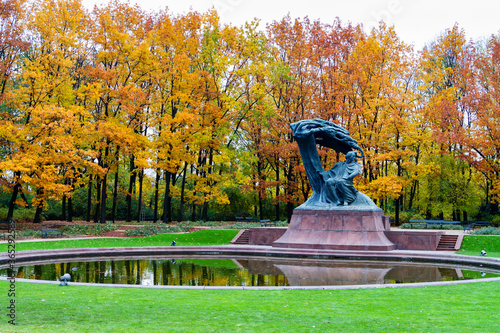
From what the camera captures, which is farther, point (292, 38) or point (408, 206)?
point (408, 206)

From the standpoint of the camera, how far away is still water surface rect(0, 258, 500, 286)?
12.9 m

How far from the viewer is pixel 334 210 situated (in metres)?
21.7

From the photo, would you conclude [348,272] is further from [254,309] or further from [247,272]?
[254,309]

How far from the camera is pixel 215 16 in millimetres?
35438

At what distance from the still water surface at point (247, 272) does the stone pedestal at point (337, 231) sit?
9.08ft

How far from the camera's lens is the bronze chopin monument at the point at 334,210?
20766mm

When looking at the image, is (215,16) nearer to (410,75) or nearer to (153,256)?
(410,75)

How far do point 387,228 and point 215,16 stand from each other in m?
21.6

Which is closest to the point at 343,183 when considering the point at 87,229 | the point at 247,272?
the point at 247,272

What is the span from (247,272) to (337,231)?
7.87 meters

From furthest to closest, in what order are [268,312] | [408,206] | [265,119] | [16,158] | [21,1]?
[408,206] < [265,119] < [21,1] < [16,158] < [268,312]

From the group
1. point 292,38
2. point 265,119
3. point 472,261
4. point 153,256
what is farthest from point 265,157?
point 472,261

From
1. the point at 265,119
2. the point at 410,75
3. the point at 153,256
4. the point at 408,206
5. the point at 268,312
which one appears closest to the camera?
the point at 268,312

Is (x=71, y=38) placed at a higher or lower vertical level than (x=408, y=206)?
higher
